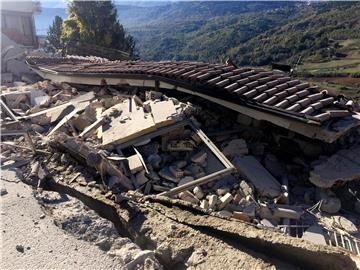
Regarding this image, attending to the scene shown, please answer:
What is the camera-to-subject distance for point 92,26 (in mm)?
24719

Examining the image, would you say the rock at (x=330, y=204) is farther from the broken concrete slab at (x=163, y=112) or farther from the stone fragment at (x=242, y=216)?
Result: the broken concrete slab at (x=163, y=112)

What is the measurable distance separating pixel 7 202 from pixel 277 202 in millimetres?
4101

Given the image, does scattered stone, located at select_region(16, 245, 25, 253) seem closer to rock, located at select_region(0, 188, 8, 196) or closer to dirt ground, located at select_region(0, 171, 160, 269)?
dirt ground, located at select_region(0, 171, 160, 269)

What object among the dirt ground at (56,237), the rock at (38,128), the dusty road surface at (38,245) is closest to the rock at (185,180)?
the dirt ground at (56,237)

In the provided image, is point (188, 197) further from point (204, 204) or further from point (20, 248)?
point (20, 248)

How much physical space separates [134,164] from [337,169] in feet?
10.9

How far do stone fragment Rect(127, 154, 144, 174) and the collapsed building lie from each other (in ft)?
0.05

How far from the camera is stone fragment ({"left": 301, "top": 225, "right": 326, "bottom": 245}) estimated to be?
4316 mm

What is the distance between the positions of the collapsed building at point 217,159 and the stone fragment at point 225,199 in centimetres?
2

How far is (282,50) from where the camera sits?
146 feet

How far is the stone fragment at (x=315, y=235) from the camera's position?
14.2 ft

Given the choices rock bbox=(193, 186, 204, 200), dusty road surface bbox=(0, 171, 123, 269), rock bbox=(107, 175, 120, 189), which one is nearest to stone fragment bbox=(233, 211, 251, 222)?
rock bbox=(193, 186, 204, 200)

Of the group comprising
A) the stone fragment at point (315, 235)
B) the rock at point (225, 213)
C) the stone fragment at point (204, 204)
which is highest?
the stone fragment at point (204, 204)

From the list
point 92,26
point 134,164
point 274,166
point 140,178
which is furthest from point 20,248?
point 92,26
